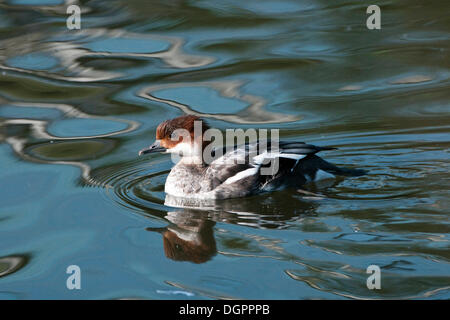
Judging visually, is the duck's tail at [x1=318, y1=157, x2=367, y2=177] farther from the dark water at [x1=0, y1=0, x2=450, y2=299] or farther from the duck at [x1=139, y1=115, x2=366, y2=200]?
the dark water at [x1=0, y1=0, x2=450, y2=299]

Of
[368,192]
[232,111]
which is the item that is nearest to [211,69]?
[232,111]

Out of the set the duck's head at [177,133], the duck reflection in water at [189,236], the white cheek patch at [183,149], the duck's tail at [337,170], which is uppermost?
the duck's head at [177,133]

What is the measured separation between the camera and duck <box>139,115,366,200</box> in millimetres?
8031

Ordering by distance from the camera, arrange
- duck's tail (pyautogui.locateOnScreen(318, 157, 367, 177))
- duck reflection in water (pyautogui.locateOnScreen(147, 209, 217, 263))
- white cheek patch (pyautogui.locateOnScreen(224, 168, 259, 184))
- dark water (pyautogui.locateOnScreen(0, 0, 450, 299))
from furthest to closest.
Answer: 1. duck's tail (pyautogui.locateOnScreen(318, 157, 367, 177))
2. white cheek patch (pyautogui.locateOnScreen(224, 168, 259, 184))
3. duck reflection in water (pyautogui.locateOnScreen(147, 209, 217, 263))
4. dark water (pyautogui.locateOnScreen(0, 0, 450, 299))

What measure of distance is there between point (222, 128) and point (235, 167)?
178 centimetres

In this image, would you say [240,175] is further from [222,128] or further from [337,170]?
[222,128]

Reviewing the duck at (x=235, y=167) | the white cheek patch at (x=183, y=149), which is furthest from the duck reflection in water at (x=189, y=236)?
the white cheek patch at (x=183, y=149)

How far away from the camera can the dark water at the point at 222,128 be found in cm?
629

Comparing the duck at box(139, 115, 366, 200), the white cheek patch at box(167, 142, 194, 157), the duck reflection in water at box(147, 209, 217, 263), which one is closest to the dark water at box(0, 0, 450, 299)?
the duck reflection in water at box(147, 209, 217, 263)

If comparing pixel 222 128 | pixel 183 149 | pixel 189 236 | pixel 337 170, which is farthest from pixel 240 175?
pixel 222 128

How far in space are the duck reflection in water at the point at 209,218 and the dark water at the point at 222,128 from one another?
0.07 feet

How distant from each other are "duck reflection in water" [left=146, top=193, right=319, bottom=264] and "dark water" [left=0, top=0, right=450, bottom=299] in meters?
0.02

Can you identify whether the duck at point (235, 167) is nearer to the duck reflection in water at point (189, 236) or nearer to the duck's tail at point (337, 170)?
the duck's tail at point (337, 170)

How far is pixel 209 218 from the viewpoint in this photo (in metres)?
7.45
